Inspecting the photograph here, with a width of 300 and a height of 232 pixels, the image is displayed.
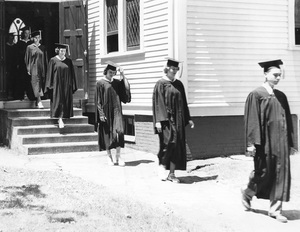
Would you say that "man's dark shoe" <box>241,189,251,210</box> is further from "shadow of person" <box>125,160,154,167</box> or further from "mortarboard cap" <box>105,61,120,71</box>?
"mortarboard cap" <box>105,61,120,71</box>

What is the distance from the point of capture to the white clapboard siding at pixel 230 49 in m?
12.7

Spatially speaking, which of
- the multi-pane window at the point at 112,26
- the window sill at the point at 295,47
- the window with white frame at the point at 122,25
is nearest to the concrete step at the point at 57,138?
the window with white frame at the point at 122,25

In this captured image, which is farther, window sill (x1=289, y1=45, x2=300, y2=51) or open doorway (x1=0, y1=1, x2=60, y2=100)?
open doorway (x1=0, y1=1, x2=60, y2=100)

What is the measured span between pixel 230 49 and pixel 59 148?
176 inches

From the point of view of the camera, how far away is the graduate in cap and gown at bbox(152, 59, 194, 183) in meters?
10.3

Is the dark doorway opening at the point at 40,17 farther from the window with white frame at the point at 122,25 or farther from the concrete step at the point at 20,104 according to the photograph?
Result: the window with white frame at the point at 122,25

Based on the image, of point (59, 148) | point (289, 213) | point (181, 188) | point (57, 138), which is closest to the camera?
point (289, 213)

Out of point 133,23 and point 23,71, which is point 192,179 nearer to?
point 133,23

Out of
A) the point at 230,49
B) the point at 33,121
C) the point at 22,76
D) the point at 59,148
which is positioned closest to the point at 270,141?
the point at 230,49

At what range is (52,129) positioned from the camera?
1417 centimetres

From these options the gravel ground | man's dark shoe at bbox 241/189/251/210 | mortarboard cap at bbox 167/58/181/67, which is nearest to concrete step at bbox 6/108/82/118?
the gravel ground

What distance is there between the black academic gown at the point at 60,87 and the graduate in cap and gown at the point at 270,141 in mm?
7377

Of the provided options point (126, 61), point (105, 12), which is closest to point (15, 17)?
point (105, 12)

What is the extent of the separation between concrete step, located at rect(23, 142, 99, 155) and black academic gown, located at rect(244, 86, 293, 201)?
6.50m
